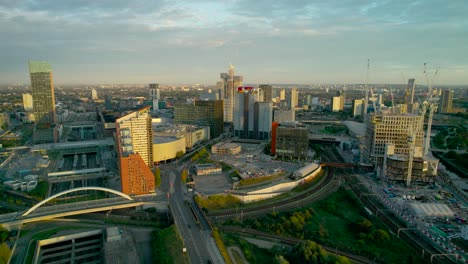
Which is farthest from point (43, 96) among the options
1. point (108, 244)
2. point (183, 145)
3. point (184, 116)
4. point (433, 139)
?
point (433, 139)

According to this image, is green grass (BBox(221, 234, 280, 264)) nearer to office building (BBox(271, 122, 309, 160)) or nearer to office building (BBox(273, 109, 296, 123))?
office building (BBox(271, 122, 309, 160))

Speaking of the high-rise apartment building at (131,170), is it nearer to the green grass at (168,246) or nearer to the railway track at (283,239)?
the green grass at (168,246)

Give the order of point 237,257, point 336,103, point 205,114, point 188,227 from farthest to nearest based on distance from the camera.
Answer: point 336,103
point 205,114
point 188,227
point 237,257

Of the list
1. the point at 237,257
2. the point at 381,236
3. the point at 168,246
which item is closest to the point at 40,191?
the point at 168,246

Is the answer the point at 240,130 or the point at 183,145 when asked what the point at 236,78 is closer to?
the point at 240,130

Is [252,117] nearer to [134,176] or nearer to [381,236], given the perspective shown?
[134,176]
